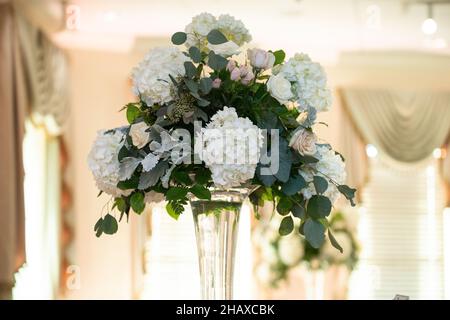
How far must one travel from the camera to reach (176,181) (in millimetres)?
1583

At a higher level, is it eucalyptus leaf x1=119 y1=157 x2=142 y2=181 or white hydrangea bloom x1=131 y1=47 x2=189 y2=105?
white hydrangea bloom x1=131 y1=47 x2=189 y2=105

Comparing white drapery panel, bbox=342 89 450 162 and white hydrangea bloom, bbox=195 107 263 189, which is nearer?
white hydrangea bloom, bbox=195 107 263 189

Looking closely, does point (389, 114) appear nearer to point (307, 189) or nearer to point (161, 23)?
point (161, 23)

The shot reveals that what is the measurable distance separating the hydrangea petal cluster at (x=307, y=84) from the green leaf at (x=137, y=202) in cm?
35

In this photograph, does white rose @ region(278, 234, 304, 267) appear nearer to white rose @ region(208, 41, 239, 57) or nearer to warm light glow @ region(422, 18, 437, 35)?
warm light glow @ region(422, 18, 437, 35)

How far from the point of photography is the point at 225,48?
164 cm

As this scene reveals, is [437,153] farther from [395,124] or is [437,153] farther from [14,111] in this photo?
[14,111]

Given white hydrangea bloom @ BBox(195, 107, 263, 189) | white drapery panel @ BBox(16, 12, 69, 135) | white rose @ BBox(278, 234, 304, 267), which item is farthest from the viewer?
white drapery panel @ BBox(16, 12, 69, 135)

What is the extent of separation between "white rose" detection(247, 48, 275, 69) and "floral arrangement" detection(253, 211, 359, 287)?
428cm

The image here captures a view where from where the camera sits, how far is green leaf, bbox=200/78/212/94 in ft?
5.19

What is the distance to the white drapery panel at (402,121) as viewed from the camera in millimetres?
8242

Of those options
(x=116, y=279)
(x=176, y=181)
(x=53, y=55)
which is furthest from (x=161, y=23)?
(x=176, y=181)

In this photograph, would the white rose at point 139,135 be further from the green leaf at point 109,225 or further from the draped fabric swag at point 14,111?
the draped fabric swag at point 14,111

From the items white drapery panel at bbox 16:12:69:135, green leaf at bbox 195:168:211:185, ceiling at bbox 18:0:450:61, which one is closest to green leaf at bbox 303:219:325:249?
green leaf at bbox 195:168:211:185
